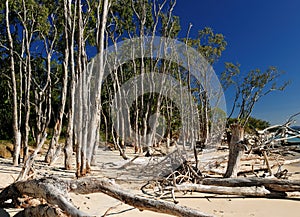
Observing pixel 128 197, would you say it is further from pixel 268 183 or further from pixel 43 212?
pixel 268 183

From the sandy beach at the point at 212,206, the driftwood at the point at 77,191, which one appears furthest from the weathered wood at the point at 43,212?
the sandy beach at the point at 212,206

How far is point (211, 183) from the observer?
24.3ft

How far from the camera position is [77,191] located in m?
4.46

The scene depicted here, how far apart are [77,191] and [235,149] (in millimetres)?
4950

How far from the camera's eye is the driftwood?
3.63 m

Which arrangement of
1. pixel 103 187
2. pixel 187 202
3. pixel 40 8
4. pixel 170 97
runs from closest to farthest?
pixel 103 187 → pixel 187 202 → pixel 40 8 → pixel 170 97

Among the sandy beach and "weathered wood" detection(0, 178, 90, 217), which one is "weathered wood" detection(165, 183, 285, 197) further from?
"weathered wood" detection(0, 178, 90, 217)

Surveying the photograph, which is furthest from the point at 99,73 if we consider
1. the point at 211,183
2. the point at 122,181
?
the point at 211,183

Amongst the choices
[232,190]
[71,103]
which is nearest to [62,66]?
[71,103]

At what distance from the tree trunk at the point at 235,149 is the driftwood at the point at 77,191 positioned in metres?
4.56

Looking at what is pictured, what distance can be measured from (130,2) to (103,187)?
1805 cm

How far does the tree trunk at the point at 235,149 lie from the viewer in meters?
8.03

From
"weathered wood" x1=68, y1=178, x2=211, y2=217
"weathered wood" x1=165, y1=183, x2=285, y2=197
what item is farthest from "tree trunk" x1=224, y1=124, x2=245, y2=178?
"weathered wood" x1=68, y1=178, x2=211, y2=217

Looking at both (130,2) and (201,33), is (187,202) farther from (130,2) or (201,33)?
(201,33)
